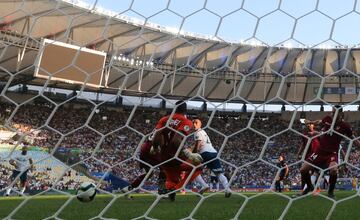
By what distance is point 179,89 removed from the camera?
1631 cm

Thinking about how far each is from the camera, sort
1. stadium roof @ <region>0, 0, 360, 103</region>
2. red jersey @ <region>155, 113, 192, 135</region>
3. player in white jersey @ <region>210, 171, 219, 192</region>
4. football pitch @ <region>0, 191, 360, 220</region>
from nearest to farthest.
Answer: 1. football pitch @ <region>0, 191, 360, 220</region>
2. red jersey @ <region>155, 113, 192, 135</region>
3. stadium roof @ <region>0, 0, 360, 103</region>
4. player in white jersey @ <region>210, 171, 219, 192</region>

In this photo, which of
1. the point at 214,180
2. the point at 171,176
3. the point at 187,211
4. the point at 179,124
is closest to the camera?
the point at 187,211

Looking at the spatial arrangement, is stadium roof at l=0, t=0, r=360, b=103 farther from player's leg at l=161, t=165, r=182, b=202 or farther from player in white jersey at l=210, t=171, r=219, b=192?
player in white jersey at l=210, t=171, r=219, b=192

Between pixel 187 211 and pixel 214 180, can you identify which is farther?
pixel 214 180

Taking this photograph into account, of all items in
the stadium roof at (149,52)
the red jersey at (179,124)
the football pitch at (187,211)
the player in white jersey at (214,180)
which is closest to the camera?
the football pitch at (187,211)

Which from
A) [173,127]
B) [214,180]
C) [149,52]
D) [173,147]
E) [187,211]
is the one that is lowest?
[214,180]

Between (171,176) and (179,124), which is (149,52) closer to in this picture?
(171,176)

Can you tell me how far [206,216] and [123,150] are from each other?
29.8ft

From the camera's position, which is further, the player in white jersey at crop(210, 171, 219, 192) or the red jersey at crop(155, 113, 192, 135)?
the player in white jersey at crop(210, 171, 219, 192)

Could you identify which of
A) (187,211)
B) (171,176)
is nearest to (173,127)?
(171,176)

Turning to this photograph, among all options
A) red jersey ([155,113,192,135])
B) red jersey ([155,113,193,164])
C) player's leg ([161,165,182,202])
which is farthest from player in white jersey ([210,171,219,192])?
red jersey ([155,113,192,135])

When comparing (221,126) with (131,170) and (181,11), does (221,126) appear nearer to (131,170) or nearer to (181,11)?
(131,170)

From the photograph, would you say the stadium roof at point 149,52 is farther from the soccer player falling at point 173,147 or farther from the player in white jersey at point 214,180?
the player in white jersey at point 214,180

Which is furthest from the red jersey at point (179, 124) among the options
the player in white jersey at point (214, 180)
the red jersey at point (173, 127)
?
the player in white jersey at point (214, 180)
